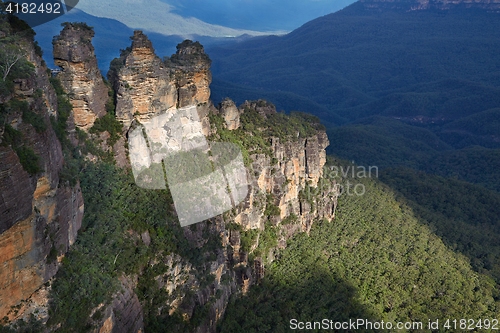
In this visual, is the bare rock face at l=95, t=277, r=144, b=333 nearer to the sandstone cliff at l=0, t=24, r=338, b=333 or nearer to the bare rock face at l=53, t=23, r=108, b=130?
the sandstone cliff at l=0, t=24, r=338, b=333

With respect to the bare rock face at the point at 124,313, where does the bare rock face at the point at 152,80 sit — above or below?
above


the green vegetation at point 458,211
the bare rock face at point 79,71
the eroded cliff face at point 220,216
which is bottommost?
the green vegetation at point 458,211

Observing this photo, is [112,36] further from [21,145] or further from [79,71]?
[21,145]

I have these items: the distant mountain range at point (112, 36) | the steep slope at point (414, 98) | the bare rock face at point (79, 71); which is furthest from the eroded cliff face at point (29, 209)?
the distant mountain range at point (112, 36)

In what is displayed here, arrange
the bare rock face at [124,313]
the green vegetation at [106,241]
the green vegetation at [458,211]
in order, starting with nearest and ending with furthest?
the green vegetation at [106,241], the bare rock face at [124,313], the green vegetation at [458,211]

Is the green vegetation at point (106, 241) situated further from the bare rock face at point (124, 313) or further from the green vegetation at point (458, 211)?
the green vegetation at point (458, 211)

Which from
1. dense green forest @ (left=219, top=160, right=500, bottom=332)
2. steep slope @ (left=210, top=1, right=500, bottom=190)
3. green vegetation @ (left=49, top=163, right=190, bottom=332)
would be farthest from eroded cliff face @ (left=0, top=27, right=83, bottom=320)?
steep slope @ (left=210, top=1, right=500, bottom=190)

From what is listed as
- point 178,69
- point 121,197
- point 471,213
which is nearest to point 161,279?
point 121,197

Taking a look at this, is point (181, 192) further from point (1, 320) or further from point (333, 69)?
point (333, 69)
